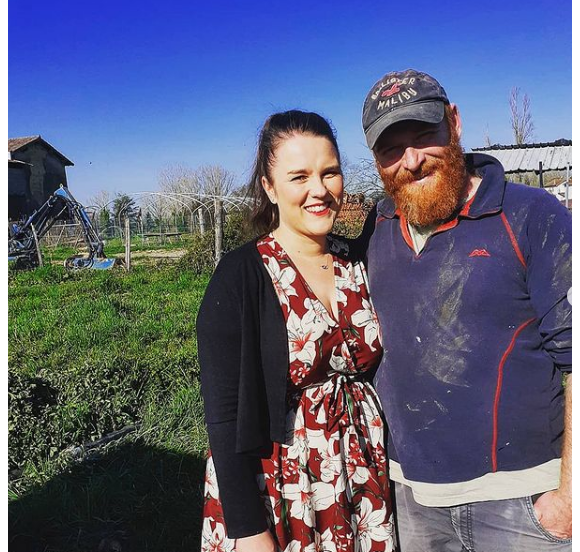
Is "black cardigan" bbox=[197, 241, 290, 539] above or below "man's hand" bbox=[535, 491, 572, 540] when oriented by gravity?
above

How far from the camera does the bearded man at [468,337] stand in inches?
63.9

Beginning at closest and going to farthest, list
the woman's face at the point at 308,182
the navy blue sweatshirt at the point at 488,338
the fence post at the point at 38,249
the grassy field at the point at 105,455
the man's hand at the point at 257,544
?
the navy blue sweatshirt at the point at 488,338, the man's hand at the point at 257,544, the woman's face at the point at 308,182, the grassy field at the point at 105,455, the fence post at the point at 38,249

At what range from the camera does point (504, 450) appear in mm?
1659

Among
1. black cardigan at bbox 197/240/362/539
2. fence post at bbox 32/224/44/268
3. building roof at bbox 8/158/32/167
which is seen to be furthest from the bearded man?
building roof at bbox 8/158/32/167

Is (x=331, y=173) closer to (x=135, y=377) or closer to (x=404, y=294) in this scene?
(x=404, y=294)

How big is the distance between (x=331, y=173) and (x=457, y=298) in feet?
1.87

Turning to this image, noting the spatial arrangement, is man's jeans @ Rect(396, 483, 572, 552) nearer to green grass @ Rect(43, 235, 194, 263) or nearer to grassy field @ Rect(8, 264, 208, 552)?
grassy field @ Rect(8, 264, 208, 552)

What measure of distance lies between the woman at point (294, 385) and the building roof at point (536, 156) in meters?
17.8

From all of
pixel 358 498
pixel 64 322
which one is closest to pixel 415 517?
pixel 358 498

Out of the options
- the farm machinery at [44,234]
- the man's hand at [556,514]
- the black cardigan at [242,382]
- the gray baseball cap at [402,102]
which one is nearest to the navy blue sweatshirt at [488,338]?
the man's hand at [556,514]

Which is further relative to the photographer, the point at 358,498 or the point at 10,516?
the point at 10,516

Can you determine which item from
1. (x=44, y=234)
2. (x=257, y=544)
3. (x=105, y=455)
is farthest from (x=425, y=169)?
(x=44, y=234)

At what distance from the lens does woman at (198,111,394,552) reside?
1730 millimetres

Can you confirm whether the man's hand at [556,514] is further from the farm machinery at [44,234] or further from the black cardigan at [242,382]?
the farm machinery at [44,234]
